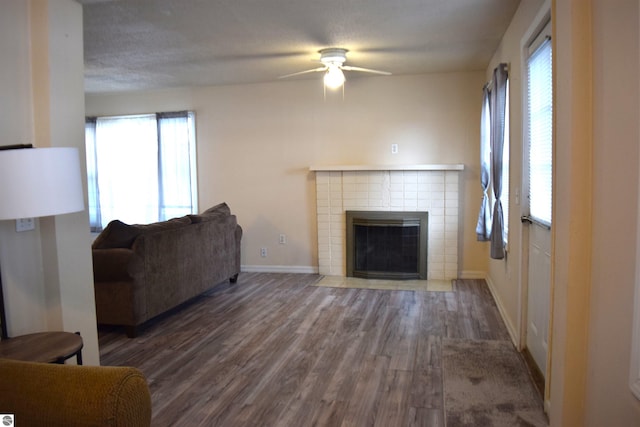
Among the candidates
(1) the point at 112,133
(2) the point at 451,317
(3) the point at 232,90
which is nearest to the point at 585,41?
(2) the point at 451,317

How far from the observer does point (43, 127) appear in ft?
7.72

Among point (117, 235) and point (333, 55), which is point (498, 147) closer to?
point (333, 55)

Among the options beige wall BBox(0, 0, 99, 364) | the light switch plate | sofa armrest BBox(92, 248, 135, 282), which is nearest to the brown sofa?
sofa armrest BBox(92, 248, 135, 282)

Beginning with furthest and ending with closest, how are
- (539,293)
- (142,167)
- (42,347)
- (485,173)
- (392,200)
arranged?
(142,167)
(392,200)
(485,173)
(539,293)
(42,347)

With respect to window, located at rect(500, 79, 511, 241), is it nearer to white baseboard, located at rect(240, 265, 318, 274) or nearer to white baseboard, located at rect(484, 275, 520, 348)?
white baseboard, located at rect(484, 275, 520, 348)

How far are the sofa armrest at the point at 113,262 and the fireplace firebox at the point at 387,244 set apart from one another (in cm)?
288

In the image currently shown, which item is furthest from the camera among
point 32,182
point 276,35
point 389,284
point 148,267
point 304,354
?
point 389,284

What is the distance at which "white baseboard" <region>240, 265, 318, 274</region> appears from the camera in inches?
246

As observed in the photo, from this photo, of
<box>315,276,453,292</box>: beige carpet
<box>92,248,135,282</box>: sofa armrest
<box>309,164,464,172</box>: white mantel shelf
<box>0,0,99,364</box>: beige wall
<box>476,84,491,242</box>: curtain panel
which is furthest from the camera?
<box>309,164,464,172</box>: white mantel shelf

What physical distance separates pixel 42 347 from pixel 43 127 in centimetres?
107

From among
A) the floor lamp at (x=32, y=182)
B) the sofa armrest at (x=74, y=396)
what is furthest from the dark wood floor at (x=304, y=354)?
the sofa armrest at (x=74, y=396)

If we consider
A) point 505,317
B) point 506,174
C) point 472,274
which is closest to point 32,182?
point 505,317

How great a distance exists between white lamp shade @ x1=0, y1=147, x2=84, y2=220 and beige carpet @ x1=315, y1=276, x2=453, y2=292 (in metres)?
3.85

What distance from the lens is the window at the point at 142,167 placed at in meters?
6.50
